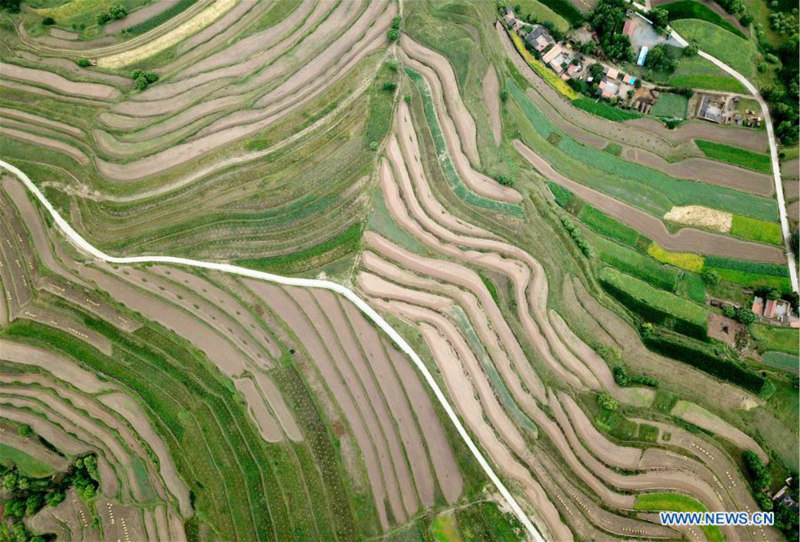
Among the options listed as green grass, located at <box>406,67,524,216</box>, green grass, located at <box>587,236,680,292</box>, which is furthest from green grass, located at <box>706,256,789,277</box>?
green grass, located at <box>406,67,524,216</box>

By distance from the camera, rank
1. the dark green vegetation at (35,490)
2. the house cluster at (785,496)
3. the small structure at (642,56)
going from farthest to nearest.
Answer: the small structure at (642,56) < the house cluster at (785,496) < the dark green vegetation at (35,490)

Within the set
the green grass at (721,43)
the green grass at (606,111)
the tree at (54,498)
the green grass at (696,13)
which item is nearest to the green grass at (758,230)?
the green grass at (606,111)

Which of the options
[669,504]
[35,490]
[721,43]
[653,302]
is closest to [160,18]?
[35,490]

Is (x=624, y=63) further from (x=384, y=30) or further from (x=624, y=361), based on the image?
(x=624, y=361)

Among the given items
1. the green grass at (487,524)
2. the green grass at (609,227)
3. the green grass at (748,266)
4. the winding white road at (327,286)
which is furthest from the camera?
the green grass at (609,227)

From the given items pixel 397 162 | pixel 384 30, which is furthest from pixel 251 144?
pixel 384 30

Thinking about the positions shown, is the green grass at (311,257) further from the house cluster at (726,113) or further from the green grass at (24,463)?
the house cluster at (726,113)

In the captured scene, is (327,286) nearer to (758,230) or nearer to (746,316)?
(746,316)
